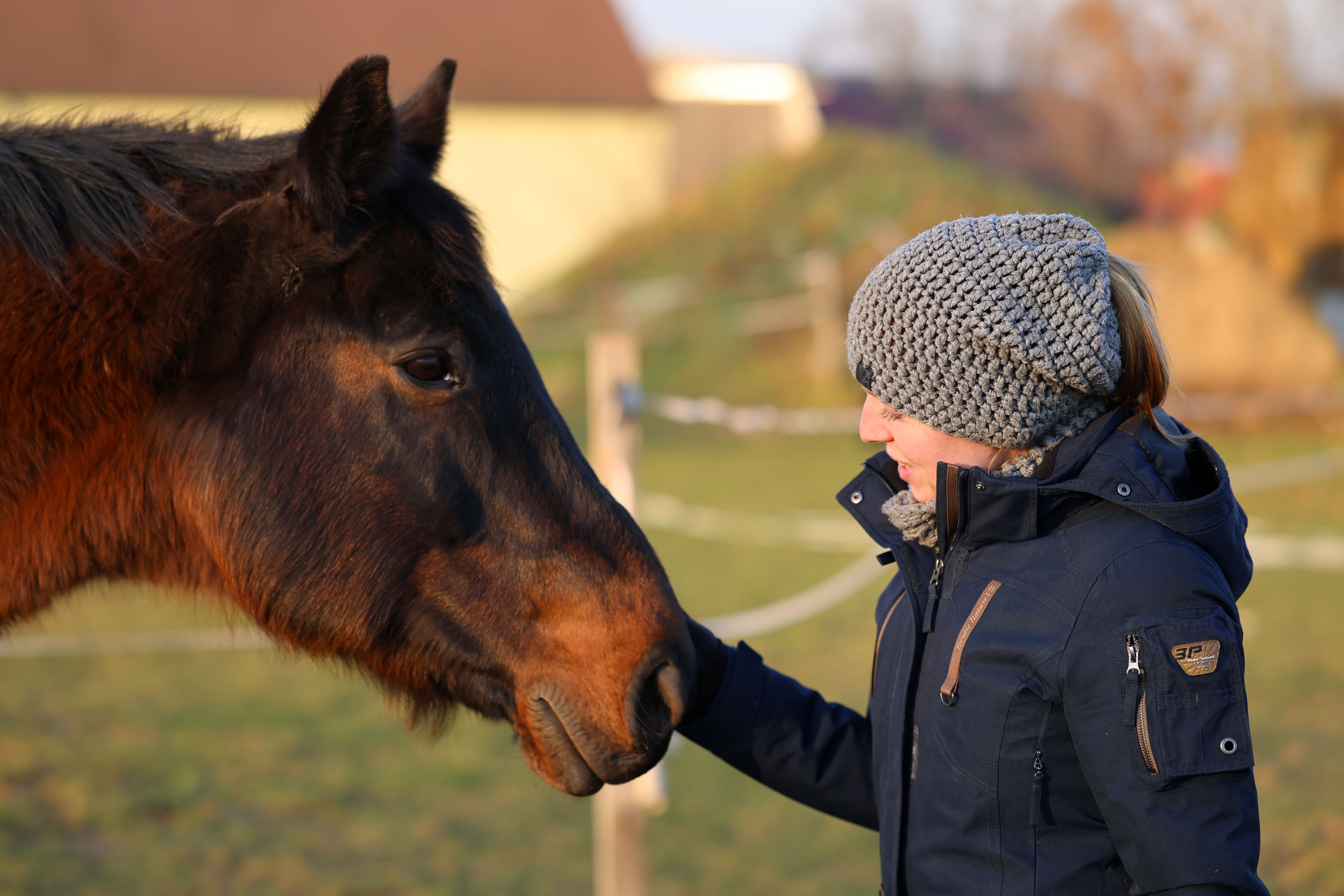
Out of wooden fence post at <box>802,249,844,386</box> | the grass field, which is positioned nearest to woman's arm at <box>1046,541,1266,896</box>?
the grass field

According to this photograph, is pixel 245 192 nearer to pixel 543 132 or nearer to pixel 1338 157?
pixel 1338 157

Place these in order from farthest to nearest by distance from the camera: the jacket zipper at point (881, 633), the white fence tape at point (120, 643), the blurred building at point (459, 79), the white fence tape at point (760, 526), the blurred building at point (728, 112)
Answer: the blurred building at point (728, 112) → the blurred building at point (459, 79) → the white fence tape at point (760, 526) → the white fence tape at point (120, 643) → the jacket zipper at point (881, 633)

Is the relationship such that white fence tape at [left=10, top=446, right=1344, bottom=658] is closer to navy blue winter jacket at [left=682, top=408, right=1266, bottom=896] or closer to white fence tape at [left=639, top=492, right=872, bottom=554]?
white fence tape at [left=639, top=492, right=872, bottom=554]

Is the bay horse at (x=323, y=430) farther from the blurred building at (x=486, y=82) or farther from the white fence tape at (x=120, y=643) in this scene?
the blurred building at (x=486, y=82)

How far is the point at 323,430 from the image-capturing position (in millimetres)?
1736

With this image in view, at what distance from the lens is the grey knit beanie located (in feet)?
4.88

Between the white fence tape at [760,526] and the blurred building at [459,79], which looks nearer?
the white fence tape at [760,526]

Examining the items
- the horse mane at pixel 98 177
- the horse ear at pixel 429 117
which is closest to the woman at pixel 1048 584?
the horse ear at pixel 429 117

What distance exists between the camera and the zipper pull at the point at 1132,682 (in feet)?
4.44

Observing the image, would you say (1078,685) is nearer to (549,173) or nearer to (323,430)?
(323,430)

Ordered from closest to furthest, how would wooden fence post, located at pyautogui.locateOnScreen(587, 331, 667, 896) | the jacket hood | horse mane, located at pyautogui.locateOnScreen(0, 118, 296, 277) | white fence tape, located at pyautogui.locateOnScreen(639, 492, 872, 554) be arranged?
the jacket hood < horse mane, located at pyautogui.locateOnScreen(0, 118, 296, 277) < wooden fence post, located at pyautogui.locateOnScreen(587, 331, 667, 896) < white fence tape, located at pyautogui.locateOnScreen(639, 492, 872, 554)

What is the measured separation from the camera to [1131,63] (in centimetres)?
2178

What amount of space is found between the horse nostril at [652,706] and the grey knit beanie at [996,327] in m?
0.55

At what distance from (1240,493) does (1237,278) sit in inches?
212
